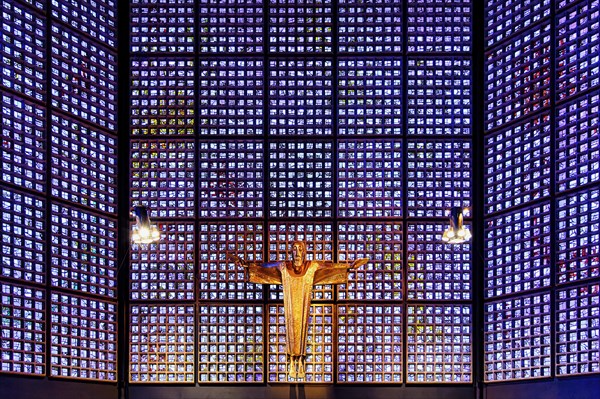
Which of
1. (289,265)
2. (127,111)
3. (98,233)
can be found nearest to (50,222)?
(98,233)

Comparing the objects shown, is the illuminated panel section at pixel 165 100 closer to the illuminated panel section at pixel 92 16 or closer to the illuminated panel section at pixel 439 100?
the illuminated panel section at pixel 92 16

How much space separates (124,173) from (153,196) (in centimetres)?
63

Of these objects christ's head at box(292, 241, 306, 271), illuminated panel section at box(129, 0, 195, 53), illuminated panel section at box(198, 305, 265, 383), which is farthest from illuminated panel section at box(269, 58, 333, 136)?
illuminated panel section at box(198, 305, 265, 383)

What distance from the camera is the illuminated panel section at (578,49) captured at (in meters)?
13.9

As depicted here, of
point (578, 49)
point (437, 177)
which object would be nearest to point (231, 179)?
point (437, 177)

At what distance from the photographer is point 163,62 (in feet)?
53.7

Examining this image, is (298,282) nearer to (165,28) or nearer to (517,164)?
(517,164)

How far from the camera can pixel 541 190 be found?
14.8 meters

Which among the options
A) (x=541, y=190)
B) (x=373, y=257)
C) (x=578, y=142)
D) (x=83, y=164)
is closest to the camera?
(x=578, y=142)

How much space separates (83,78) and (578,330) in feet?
28.4

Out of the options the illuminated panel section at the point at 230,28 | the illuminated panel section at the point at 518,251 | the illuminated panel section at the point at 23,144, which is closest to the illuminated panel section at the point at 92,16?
the illuminated panel section at the point at 230,28

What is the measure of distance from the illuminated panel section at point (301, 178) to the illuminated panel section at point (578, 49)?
3.99 meters

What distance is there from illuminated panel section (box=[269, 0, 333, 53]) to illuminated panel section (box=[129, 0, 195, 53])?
4.65 ft

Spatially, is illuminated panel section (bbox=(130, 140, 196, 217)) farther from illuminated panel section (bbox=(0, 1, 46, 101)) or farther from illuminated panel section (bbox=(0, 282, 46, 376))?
illuminated panel section (bbox=(0, 282, 46, 376))
